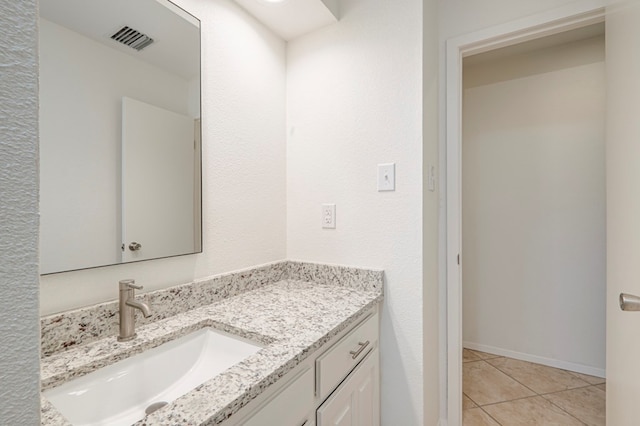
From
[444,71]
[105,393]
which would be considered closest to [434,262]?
[444,71]

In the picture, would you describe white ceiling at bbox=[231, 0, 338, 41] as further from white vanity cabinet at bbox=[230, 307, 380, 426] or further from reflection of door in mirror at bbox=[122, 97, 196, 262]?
white vanity cabinet at bbox=[230, 307, 380, 426]

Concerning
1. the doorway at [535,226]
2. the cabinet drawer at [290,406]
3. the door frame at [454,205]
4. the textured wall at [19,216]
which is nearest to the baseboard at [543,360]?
the doorway at [535,226]

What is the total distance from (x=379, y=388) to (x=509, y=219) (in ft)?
5.94

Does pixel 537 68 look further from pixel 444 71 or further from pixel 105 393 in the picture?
pixel 105 393

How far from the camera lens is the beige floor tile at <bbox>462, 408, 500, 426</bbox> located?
172 cm

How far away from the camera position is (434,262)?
151cm

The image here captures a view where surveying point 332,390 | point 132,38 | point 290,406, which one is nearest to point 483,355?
point 332,390

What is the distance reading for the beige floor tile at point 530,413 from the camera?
1.72 m

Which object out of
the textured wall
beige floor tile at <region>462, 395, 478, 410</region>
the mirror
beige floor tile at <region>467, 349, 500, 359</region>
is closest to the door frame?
beige floor tile at <region>462, 395, 478, 410</region>

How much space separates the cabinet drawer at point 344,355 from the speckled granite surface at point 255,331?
0.06 meters

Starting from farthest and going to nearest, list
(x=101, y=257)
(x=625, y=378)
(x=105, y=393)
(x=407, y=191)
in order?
(x=407, y=191)
(x=625, y=378)
(x=101, y=257)
(x=105, y=393)

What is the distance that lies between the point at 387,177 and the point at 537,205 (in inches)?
65.7

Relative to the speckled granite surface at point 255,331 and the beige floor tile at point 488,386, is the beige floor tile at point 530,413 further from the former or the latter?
the speckled granite surface at point 255,331

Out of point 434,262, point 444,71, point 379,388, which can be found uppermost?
point 444,71
